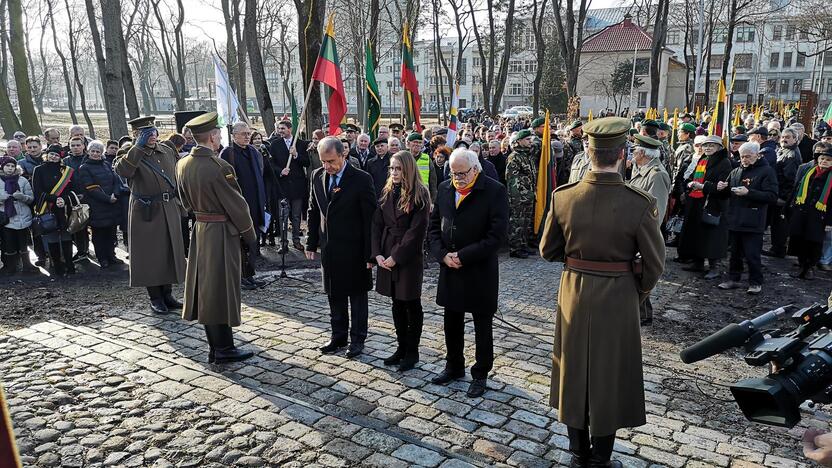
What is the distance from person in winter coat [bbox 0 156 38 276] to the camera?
906 cm

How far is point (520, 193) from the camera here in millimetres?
10750

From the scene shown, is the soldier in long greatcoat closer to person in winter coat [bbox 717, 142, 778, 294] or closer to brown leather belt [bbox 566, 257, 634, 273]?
brown leather belt [bbox 566, 257, 634, 273]

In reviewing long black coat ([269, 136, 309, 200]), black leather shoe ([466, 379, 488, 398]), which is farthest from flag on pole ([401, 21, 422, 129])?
black leather shoe ([466, 379, 488, 398])

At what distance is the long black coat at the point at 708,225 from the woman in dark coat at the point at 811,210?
3.93ft

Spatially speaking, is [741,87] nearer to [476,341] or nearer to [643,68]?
[643,68]

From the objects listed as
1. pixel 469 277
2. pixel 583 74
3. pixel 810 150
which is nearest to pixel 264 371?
pixel 469 277

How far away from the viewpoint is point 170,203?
7.36m

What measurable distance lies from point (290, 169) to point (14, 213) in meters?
4.12

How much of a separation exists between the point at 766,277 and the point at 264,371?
760cm

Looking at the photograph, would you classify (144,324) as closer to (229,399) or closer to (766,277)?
(229,399)

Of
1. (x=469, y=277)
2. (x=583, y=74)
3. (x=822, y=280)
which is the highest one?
(x=583, y=74)

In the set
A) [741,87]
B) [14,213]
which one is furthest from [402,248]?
[741,87]

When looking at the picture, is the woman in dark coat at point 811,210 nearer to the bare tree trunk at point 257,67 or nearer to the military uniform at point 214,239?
the military uniform at point 214,239

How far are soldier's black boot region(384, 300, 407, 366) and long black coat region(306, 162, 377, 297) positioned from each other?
15.9 inches
